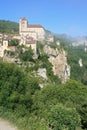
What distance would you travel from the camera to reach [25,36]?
8069 cm

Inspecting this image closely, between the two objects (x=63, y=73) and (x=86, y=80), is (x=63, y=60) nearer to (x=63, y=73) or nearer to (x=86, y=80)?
(x=63, y=73)

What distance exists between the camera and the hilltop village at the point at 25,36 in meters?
69.8

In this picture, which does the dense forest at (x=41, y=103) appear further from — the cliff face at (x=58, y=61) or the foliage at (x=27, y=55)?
the cliff face at (x=58, y=61)

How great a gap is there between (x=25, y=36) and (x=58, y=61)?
29.0 feet

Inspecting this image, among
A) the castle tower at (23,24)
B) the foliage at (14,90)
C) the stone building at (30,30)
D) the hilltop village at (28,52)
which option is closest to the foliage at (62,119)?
the foliage at (14,90)

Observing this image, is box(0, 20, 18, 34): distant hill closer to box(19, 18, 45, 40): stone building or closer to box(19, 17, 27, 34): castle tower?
box(19, 17, 27, 34): castle tower

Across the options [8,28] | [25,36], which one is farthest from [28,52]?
[8,28]

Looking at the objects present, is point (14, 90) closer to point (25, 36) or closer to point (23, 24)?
point (25, 36)

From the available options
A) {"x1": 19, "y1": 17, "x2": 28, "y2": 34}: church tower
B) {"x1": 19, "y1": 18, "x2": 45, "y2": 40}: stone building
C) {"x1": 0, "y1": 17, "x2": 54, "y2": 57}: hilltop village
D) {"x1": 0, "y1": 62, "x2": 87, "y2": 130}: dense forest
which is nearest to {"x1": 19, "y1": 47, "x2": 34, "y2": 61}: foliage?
{"x1": 0, "y1": 17, "x2": 54, "y2": 57}: hilltop village

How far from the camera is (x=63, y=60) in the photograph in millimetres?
85312

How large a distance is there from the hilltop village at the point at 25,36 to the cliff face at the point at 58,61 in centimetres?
411

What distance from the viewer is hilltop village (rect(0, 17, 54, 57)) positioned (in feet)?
229

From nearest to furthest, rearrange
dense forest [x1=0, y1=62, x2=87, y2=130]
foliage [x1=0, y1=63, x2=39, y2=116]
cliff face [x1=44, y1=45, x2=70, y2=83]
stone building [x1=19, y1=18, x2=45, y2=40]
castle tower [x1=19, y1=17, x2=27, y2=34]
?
dense forest [x1=0, y1=62, x2=87, y2=130]
foliage [x1=0, y1=63, x2=39, y2=116]
cliff face [x1=44, y1=45, x2=70, y2=83]
stone building [x1=19, y1=18, x2=45, y2=40]
castle tower [x1=19, y1=17, x2=27, y2=34]

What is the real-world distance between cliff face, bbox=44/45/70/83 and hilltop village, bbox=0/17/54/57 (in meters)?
4.11
